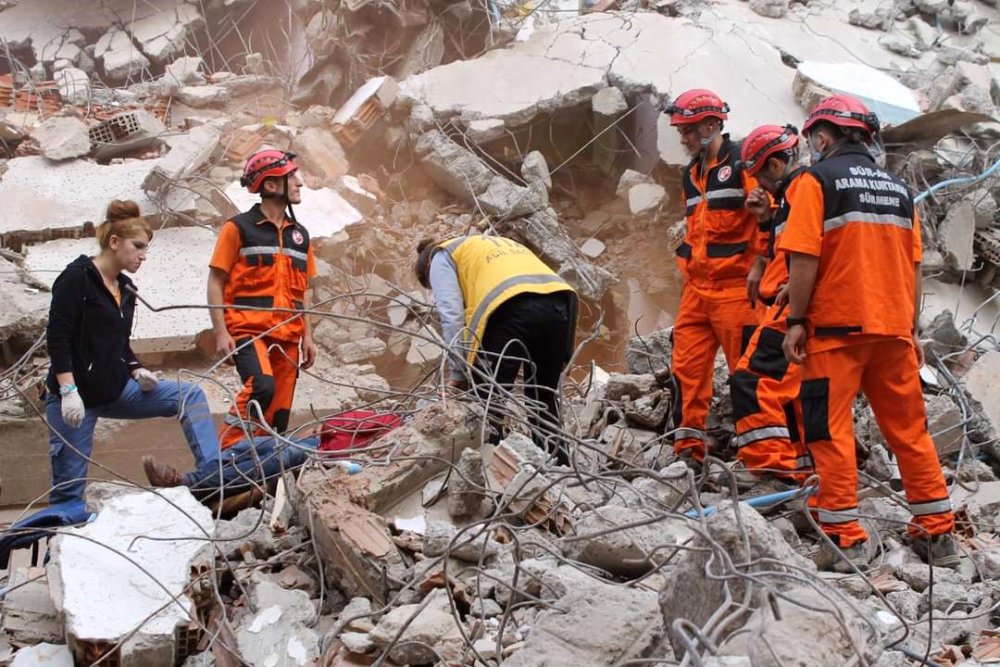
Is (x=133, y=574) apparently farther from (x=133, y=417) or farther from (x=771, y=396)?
(x=771, y=396)

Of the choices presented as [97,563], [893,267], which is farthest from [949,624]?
[97,563]

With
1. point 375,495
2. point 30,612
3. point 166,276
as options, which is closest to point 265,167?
point 375,495

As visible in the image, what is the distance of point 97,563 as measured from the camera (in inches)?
124

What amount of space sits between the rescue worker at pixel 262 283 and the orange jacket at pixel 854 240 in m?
2.31

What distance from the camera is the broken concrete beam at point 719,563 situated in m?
2.15

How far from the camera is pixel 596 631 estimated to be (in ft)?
7.77

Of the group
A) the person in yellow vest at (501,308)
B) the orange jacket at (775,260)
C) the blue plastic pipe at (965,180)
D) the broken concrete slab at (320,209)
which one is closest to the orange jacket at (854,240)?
the orange jacket at (775,260)

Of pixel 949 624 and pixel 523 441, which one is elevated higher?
pixel 523 441

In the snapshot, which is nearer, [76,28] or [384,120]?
[384,120]

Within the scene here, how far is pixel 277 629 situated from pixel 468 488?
32.7 inches

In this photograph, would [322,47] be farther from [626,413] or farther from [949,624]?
[949,624]

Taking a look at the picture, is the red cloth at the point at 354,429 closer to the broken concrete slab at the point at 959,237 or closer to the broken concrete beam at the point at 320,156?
the broken concrete beam at the point at 320,156

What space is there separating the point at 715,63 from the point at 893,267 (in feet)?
15.4

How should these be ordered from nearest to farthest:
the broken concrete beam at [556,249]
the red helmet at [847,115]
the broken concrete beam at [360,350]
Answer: the red helmet at [847,115]
the broken concrete beam at [360,350]
the broken concrete beam at [556,249]
